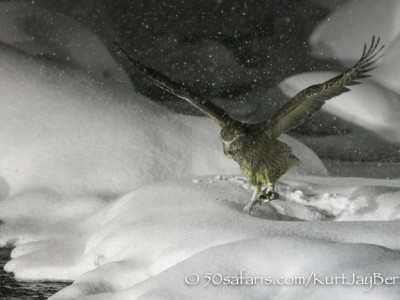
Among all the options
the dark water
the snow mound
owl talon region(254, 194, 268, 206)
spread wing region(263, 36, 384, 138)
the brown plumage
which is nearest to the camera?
the snow mound

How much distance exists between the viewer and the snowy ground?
3.02 meters

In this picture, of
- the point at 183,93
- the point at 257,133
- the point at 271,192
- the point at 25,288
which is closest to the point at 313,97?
the point at 257,133

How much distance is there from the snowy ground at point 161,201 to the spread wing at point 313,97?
466 millimetres

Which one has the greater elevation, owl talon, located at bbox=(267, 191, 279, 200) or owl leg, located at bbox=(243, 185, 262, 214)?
owl talon, located at bbox=(267, 191, 279, 200)

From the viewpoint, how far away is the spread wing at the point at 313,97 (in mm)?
4176

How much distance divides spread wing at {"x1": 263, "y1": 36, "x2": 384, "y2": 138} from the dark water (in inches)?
59.5

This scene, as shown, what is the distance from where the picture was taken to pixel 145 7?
29.1ft

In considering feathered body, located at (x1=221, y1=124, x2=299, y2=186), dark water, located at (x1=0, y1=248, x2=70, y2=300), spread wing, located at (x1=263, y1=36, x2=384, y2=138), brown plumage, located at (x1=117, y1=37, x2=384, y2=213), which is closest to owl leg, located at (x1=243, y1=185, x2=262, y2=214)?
Result: brown plumage, located at (x1=117, y1=37, x2=384, y2=213)

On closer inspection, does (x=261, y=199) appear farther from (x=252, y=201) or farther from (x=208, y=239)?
(x=208, y=239)

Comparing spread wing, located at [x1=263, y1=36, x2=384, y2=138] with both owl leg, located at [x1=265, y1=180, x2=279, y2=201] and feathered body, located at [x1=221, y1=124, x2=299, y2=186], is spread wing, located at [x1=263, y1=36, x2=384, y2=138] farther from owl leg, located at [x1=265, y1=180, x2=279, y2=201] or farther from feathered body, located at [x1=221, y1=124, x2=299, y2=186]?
owl leg, located at [x1=265, y1=180, x2=279, y2=201]

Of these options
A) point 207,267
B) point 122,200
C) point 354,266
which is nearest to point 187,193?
point 122,200

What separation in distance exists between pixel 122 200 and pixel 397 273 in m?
2.23

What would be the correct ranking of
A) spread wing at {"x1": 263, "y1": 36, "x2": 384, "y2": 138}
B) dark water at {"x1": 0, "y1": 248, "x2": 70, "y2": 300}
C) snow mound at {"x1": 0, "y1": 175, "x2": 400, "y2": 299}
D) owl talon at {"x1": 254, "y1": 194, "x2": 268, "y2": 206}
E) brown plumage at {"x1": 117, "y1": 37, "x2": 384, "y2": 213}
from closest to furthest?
1. snow mound at {"x1": 0, "y1": 175, "x2": 400, "y2": 299}
2. dark water at {"x1": 0, "y1": 248, "x2": 70, "y2": 300}
3. spread wing at {"x1": 263, "y1": 36, "x2": 384, "y2": 138}
4. owl talon at {"x1": 254, "y1": 194, "x2": 268, "y2": 206}
5. brown plumage at {"x1": 117, "y1": 37, "x2": 384, "y2": 213}

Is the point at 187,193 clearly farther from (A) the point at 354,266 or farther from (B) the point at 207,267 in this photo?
(A) the point at 354,266
